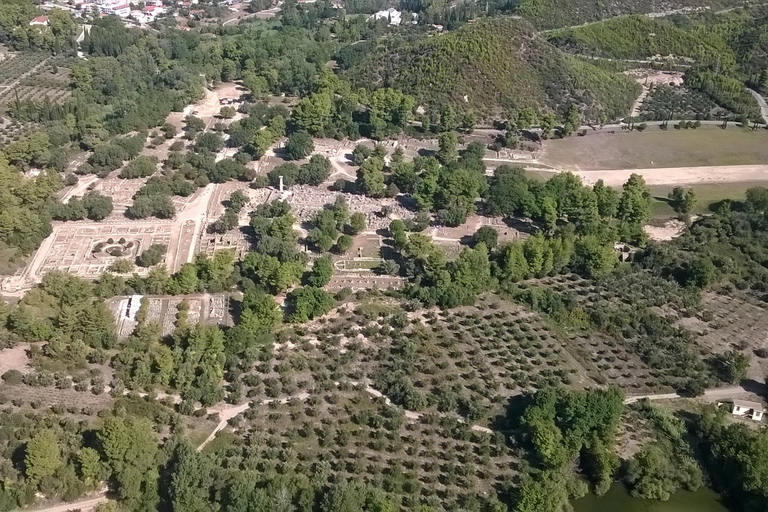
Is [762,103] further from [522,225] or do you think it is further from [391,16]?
[391,16]

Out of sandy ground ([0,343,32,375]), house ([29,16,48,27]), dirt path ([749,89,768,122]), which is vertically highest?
house ([29,16,48,27])

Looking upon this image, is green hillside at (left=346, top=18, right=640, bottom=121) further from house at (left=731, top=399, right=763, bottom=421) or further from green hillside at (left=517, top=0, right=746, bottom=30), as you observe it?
house at (left=731, top=399, right=763, bottom=421)

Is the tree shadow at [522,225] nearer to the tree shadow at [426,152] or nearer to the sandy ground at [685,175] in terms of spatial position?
the sandy ground at [685,175]

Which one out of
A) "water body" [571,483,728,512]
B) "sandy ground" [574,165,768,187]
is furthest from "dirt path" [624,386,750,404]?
"sandy ground" [574,165,768,187]

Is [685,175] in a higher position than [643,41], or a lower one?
lower

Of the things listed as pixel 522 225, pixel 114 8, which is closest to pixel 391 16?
pixel 114 8

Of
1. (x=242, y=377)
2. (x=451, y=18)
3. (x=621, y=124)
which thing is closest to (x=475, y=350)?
(x=242, y=377)

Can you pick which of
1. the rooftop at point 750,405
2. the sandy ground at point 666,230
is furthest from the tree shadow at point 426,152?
the rooftop at point 750,405
